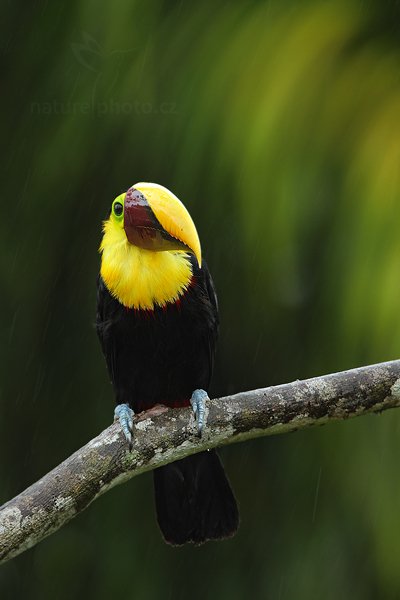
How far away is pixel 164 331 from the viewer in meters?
3.70

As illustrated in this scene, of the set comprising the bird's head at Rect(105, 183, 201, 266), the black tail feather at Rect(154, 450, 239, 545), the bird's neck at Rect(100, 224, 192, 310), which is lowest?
the black tail feather at Rect(154, 450, 239, 545)

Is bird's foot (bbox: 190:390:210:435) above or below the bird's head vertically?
below

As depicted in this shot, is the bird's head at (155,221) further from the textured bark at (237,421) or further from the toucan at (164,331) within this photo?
the textured bark at (237,421)

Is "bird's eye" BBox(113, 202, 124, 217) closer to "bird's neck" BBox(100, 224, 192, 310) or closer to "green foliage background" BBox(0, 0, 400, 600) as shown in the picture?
"bird's neck" BBox(100, 224, 192, 310)

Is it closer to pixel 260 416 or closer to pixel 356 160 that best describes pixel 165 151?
pixel 356 160

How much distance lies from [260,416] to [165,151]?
190cm

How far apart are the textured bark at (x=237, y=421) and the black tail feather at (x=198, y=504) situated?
69cm

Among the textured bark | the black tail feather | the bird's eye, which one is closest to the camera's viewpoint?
the textured bark

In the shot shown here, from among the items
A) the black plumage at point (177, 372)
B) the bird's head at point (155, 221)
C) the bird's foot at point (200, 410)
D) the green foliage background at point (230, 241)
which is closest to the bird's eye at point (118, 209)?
the bird's head at point (155, 221)

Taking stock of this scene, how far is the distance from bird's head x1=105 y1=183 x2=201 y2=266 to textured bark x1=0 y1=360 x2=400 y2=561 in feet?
1.81

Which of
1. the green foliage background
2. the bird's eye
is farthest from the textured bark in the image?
the green foliage background

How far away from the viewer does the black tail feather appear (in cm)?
383

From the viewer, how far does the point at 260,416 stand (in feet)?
10.1

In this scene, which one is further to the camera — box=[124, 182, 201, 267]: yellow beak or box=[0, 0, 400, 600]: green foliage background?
box=[0, 0, 400, 600]: green foliage background
